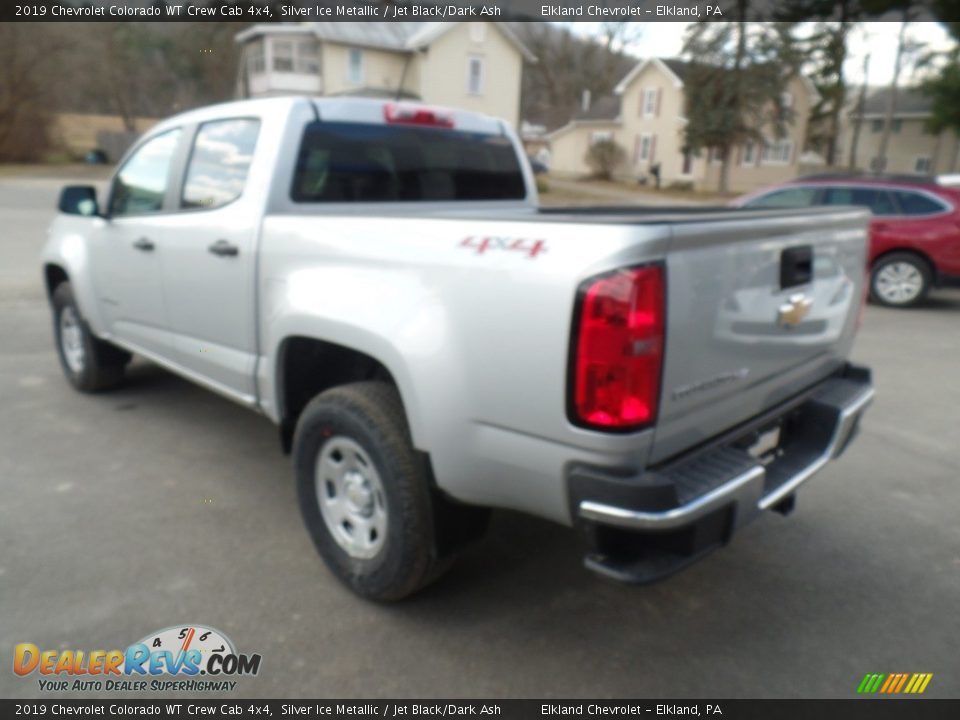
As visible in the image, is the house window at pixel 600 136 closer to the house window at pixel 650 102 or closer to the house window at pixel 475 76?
the house window at pixel 650 102

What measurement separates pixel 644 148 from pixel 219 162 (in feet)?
135

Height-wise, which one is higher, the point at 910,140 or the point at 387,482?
the point at 910,140

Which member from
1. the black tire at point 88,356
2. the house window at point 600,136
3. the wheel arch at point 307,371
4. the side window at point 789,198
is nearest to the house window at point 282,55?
the house window at point 600,136

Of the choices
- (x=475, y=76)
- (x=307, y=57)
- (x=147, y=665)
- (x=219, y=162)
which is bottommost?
(x=147, y=665)

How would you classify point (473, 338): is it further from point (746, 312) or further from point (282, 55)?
point (282, 55)

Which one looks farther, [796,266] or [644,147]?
[644,147]

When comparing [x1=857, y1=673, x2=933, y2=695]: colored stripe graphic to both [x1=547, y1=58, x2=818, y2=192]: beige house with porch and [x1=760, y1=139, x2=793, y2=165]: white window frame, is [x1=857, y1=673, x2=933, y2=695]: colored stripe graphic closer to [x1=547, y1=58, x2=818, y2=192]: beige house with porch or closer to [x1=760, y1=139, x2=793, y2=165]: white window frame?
[x1=547, y1=58, x2=818, y2=192]: beige house with porch

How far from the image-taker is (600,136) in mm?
43562

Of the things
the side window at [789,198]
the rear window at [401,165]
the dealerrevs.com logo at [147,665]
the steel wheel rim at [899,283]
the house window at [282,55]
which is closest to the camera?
the dealerrevs.com logo at [147,665]

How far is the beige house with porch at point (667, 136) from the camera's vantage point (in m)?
39.4

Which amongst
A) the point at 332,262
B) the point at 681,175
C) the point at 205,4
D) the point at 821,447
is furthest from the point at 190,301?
the point at 681,175

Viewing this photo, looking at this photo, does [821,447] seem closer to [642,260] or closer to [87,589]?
[642,260]

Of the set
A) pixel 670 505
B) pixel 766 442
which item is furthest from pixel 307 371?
pixel 766 442

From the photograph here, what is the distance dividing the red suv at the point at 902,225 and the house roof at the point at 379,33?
29.3 meters
